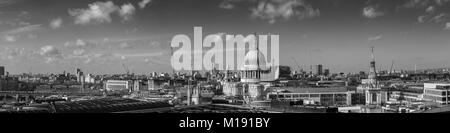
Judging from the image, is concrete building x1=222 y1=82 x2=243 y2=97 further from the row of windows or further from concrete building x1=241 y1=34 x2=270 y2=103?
the row of windows

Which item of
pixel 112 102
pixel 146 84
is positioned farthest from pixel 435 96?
pixel 146 84

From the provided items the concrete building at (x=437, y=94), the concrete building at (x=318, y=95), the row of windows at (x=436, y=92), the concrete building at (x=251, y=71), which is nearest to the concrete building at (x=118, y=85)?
the concrete building at (x=251, y=71)

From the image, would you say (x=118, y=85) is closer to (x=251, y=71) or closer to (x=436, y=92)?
(x=251, y=71)

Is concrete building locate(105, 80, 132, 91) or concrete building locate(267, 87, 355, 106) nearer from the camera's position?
concrete building locate(267, 87, 355, 106)

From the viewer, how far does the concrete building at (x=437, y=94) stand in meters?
45.6

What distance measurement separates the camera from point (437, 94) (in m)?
47.2

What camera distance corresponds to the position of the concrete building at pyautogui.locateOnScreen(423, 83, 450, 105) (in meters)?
45.6

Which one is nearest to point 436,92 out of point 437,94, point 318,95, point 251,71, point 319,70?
point 437,94

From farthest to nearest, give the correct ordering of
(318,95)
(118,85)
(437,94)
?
(118,85) → (318,95) → (437,94)

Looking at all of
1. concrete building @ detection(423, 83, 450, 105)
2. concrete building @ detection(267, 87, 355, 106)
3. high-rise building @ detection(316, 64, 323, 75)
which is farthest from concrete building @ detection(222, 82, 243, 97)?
high-rise building @ detection(316, 64, 323, 75)

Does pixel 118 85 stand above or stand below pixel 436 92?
below

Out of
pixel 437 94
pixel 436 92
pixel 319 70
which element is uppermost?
pixel 319 70
